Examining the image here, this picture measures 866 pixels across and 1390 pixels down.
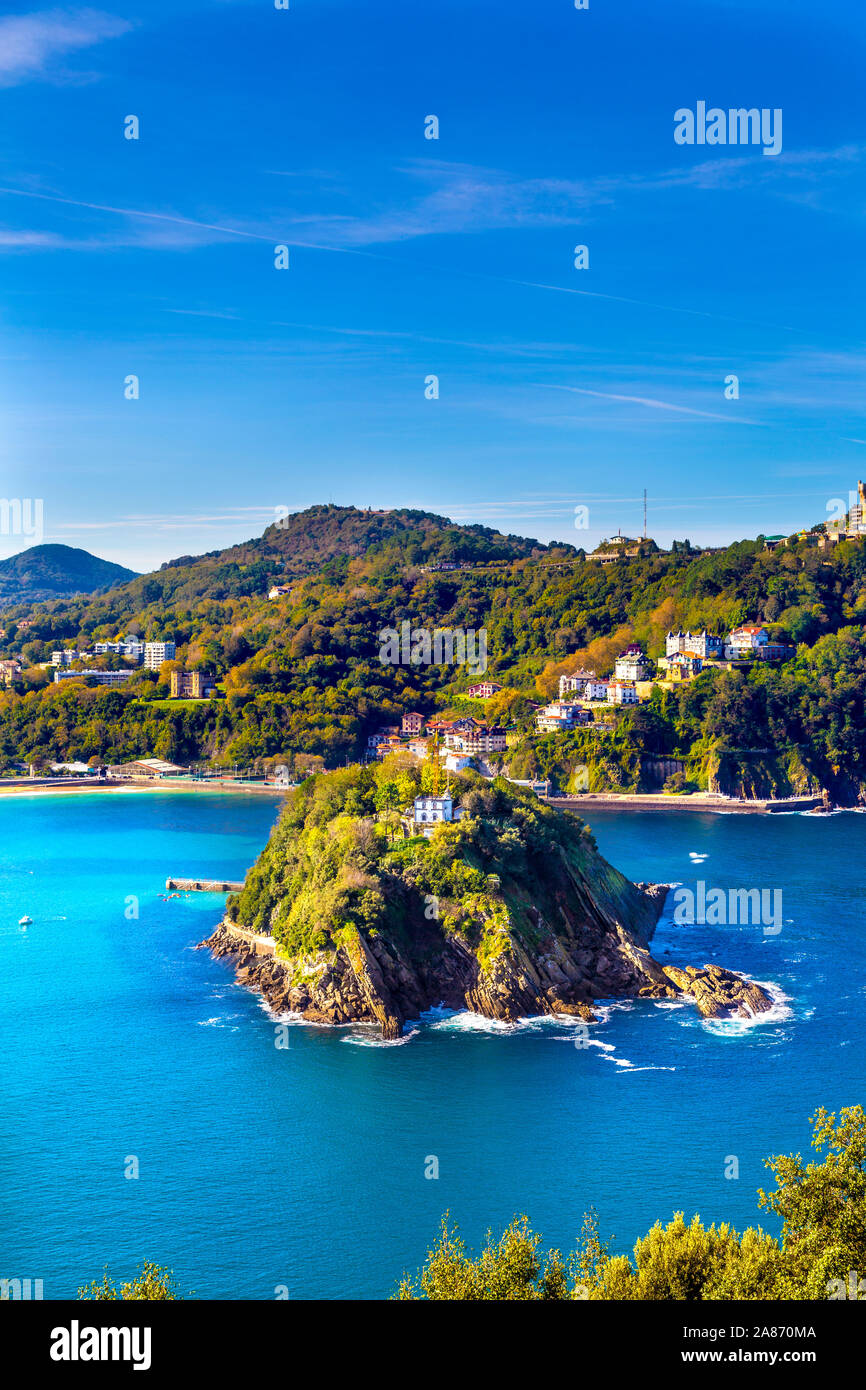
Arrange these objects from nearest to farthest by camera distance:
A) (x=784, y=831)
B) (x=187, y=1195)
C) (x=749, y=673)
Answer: (x=187, y=1195) → (x=784, y=831) → (x=749, y=673)

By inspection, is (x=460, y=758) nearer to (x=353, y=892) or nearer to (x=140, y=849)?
(x=140, y=849)

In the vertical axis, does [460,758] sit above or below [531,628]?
below

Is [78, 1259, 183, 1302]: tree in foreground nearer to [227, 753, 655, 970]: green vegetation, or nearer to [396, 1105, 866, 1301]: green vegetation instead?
[396, 1105, 866, 1301]: green vegetation

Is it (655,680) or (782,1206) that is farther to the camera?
(655,680)

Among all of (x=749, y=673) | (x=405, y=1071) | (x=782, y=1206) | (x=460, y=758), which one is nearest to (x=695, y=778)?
(x=749, y=673)

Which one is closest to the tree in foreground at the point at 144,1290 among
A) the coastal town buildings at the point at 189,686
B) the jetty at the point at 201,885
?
the jetty at the point at 201,885

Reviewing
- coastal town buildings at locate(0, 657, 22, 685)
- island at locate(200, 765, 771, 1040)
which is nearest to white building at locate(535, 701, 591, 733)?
island at locate(200, 765, 771, 1040)

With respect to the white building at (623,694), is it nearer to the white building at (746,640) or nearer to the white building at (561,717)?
the white building at (561,717)
